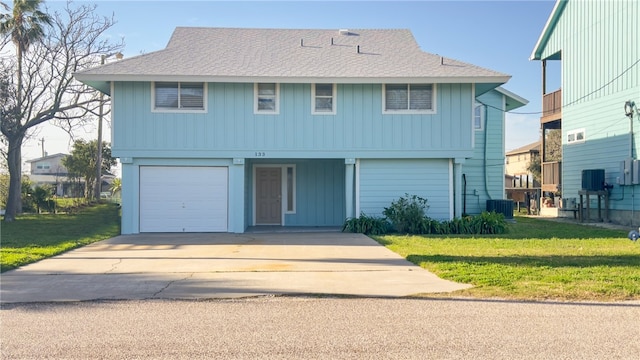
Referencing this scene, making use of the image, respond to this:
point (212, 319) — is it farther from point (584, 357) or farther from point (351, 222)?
point (351, 222)

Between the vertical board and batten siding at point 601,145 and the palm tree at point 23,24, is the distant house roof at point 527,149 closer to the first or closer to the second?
the vertical board and batten siding at point 601,145

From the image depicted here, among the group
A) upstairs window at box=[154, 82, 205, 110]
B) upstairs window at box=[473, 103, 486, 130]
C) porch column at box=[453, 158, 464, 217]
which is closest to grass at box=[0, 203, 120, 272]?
upstairs window at box=[154, 82, 205, 110]

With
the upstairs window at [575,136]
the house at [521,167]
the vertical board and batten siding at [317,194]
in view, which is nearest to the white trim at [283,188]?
the vertical board and batten siding at [317,194]

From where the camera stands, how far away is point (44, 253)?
39.7ft

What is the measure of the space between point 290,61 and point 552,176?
47.5ft

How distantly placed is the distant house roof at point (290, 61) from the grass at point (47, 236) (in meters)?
4.48

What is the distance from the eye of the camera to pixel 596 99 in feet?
71.7

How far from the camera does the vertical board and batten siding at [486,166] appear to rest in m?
22.1

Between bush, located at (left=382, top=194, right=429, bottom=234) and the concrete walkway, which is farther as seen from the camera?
bush, located at (left=382, top=194, right=429, bottom=234)

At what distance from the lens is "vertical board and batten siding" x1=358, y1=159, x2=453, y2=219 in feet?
58.8

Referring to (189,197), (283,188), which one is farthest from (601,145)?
(189,197)

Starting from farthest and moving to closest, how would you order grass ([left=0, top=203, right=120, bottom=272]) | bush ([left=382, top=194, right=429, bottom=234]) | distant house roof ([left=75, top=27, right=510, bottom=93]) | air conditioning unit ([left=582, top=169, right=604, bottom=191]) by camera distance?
1. air conditioning unit ([left=582, top=169, right=604, bottom=191])
2. bush ([left=382, top=194, right=429, bottom=234])
3. distant house roof ([left=75, top=27, right=510, bottom=93])
4. grass ([left=0, top=203, right=120, bottom=272])

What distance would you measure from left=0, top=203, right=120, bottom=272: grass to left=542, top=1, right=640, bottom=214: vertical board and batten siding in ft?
55.6

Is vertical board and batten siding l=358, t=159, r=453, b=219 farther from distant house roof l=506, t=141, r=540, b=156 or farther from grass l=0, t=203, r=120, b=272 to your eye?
distant house roof l=506, t=141, r=540, b=156
